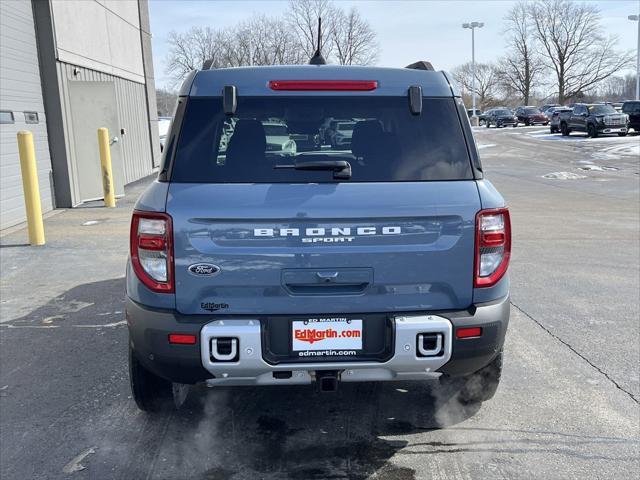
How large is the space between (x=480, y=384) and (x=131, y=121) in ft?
53.1

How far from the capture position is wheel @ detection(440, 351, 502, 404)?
3.68 m

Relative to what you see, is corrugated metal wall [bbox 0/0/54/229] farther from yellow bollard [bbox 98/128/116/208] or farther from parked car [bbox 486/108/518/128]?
parked car [bbox 486/108/518/128]

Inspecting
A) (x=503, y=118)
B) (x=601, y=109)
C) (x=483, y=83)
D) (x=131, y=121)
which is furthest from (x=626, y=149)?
(x=483, y=83)

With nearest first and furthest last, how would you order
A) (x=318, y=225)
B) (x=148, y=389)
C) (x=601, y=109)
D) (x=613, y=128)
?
(x=318, y=225), (x=148, y=389), (x=613, y=128), (x=601, y=109)

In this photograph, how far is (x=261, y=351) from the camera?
2877 millimetres

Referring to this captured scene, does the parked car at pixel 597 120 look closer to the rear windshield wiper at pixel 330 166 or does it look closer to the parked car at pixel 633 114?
the parked car at pixel 633 114

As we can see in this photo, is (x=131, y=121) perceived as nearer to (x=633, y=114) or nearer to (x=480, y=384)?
(x=480, y=384)

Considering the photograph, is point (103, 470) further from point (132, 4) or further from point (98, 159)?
point (132, 4)

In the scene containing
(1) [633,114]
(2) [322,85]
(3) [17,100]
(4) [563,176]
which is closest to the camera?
(2) [322,85]

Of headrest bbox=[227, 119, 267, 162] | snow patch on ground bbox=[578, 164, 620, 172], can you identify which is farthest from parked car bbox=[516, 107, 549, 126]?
headrest bbox=[227, 119, 267, 162]

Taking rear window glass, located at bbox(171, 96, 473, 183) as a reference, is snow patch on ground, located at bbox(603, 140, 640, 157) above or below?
below

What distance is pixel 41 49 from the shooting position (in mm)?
11867

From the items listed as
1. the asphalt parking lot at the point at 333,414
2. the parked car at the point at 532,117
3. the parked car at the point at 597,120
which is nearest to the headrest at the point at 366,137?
the asphalt parking lot at the point at 333,414

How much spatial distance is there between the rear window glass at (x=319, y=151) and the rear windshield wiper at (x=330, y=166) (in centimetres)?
2
